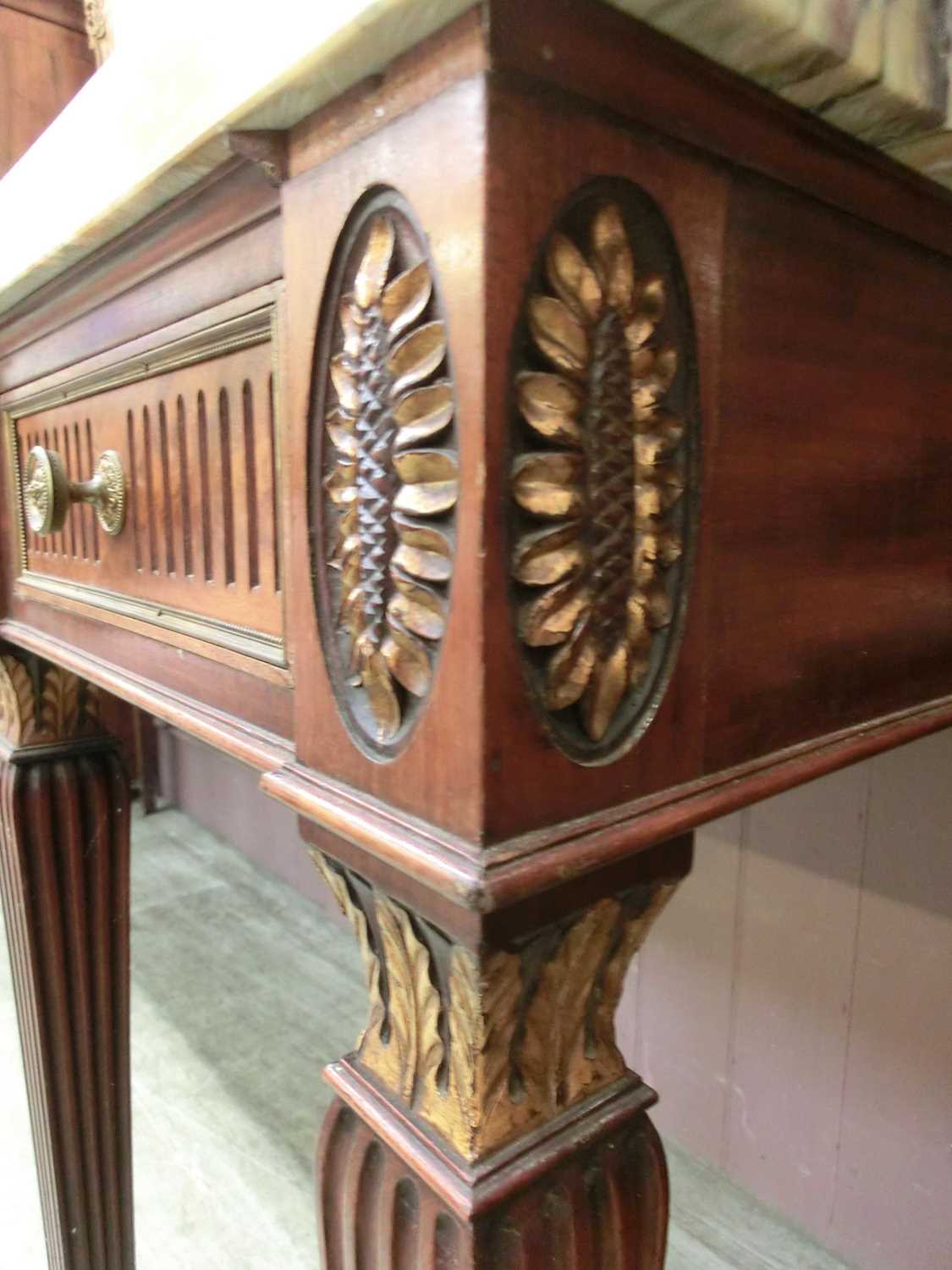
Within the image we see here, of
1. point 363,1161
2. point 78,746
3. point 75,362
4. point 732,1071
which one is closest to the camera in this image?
point 363,1161

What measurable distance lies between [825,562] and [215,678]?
0.96 feet

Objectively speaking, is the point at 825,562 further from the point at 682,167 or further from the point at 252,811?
the point at 252,811

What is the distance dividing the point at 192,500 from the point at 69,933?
0.51m

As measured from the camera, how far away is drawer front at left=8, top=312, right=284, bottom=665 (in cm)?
41

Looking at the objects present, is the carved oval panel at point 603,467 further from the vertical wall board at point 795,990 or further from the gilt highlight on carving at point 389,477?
the vertical wall board at point 795,990

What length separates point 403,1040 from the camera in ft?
1.11

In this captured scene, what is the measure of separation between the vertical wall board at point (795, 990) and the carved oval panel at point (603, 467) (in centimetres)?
62

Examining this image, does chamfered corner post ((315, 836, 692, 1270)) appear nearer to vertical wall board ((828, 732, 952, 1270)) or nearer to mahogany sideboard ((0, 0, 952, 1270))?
mahogany sideboard ((0, 0, 952, 1270))

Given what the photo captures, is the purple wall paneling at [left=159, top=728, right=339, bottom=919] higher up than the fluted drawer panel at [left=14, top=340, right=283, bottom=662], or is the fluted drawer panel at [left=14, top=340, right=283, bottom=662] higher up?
the fluted drawer panel at [left=14, top=340, right=283, bottom=662]

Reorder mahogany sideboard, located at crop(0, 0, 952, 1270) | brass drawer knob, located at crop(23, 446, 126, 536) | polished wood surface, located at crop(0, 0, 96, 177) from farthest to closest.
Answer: polished wood surface, located at crop(0, 0, 96, 177)
brass drawer knob, located at crop(23, 446, 126, 536)
mahogany sideboard, located at crop(0, 0, 952, 1270)

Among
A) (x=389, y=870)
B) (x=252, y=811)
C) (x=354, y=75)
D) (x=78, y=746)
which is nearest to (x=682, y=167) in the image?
(x=354, y=75)

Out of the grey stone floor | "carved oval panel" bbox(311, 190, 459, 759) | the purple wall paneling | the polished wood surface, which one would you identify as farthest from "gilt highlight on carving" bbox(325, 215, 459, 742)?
the purple wall paneling

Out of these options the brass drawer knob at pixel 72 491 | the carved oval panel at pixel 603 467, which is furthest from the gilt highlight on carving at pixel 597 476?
the brass drawer knob at pixel 72 491

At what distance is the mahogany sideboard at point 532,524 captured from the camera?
0.88 ft
